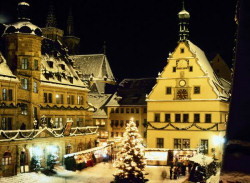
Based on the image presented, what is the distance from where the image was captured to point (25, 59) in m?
40.8

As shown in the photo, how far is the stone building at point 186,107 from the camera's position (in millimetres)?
45250

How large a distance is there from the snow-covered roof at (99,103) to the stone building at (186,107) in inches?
813

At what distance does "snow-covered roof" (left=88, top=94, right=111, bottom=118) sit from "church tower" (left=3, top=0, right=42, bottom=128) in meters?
26.5

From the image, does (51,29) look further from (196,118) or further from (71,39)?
(196,118)

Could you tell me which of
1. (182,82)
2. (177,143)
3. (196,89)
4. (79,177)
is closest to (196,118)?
(196,89)

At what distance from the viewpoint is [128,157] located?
1102 inches

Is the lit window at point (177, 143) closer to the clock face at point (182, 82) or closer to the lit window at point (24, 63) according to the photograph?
the clock face at point (182, 82)

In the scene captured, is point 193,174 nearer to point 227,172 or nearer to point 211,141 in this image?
point 211,141

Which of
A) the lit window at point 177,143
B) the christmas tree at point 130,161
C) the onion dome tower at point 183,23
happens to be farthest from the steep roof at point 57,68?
the christmas tree at point 130,161

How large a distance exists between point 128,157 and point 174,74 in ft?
70.6

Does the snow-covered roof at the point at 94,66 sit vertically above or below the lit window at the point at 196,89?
above

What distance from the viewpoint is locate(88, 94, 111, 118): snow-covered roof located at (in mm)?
68375

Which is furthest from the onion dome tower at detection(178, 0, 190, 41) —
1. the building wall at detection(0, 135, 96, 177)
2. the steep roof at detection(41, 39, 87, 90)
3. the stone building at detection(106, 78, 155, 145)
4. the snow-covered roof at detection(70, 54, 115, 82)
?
the snow-covered roof at detection(70, 54, 115, 82)

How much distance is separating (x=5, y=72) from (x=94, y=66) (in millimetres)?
45193
